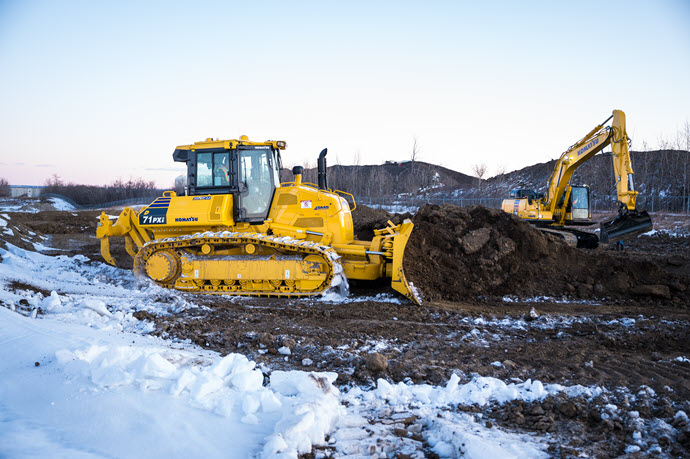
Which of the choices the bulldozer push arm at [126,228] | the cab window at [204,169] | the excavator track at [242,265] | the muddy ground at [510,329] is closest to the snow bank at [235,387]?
the muddy ground at [510,329]

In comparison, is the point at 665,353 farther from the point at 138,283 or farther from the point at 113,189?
the point at 113,189

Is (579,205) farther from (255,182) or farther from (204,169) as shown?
(204,169)

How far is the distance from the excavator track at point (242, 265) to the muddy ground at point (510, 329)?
417 mm

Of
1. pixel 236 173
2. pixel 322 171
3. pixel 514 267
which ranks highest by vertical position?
pixel 322 171

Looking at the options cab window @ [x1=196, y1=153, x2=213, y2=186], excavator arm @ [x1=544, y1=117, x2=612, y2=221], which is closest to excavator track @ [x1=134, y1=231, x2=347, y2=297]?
cab window @ [x1=196, y1=153, x2=213, y2=186]

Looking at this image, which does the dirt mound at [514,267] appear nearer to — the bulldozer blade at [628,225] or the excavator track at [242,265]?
the excavator track at [242,265]

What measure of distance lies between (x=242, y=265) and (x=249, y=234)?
598mm

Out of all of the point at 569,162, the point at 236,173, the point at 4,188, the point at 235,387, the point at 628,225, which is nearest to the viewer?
the point at 235,387

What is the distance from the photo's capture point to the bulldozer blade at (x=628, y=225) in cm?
1290

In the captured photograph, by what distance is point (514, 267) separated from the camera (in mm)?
8969

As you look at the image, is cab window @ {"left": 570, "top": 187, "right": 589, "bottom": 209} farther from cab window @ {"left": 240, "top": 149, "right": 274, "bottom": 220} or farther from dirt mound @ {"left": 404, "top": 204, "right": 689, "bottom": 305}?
cab window @ {"left": 240, "top": 149, "right": 274, "bottom": 220}

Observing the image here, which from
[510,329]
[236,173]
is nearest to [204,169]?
[236,173]

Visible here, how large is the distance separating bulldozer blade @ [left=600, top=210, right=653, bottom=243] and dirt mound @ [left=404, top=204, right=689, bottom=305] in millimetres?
4510

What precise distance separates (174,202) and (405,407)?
6757 mm
